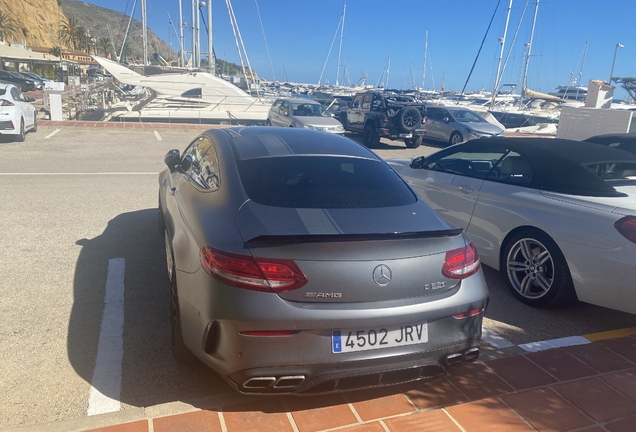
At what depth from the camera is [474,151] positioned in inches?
217

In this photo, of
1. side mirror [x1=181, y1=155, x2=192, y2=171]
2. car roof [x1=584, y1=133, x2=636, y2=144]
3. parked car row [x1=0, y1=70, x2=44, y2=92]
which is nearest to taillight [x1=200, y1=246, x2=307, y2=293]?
side mirror [x1=181, y1=155, x2=192, y2=171]

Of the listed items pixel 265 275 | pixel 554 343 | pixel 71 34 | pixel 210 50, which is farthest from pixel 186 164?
pixel 71 34

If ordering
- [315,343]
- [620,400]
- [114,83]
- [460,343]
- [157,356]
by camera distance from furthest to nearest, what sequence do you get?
1. [114,83]
2. [157,356]
3. [620,400]
4. [460,343]
5. [315,343]

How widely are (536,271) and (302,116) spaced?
13020 mm

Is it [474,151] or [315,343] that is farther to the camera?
[474,151]

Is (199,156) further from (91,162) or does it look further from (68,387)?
(91,162)

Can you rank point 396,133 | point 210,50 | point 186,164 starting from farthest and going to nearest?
point 210,50, point 396,133, point 186,164

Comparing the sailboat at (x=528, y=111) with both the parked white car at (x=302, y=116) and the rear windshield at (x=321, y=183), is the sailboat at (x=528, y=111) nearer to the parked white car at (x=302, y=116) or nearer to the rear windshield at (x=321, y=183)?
the parked white car at (x=302, y=116)

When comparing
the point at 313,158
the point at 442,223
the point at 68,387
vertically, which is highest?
the point at 313,158

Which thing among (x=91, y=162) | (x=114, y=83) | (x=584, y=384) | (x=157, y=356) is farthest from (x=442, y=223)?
(x=114, y=83)

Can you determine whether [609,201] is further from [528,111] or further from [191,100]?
[528,111]

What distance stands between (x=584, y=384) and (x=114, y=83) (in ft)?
90.6

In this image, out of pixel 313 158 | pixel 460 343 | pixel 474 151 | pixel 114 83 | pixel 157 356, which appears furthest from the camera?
pixel 114 83

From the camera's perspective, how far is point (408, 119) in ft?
55.6
